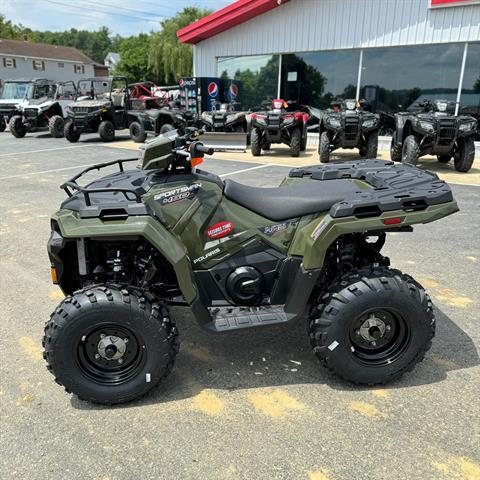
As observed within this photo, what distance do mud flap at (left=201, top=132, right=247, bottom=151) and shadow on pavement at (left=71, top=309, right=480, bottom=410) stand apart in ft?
32.9

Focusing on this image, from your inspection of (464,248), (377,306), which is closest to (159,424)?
(377,306)

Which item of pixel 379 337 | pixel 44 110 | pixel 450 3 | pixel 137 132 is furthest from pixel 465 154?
pixel 44 110

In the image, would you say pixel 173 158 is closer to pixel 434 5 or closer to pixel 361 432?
pixel 361 432

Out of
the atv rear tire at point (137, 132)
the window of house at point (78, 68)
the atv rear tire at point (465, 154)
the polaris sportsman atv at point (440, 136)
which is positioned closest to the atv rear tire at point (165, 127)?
the atv rear tire at point (137, 132)

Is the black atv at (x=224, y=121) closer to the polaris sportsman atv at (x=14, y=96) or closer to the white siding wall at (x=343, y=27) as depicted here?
the white siding wall at (x=343, y=27)

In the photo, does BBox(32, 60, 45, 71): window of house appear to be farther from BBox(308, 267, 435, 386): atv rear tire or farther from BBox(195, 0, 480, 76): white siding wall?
BBox(308, 267, 435, 386): atv rear tire

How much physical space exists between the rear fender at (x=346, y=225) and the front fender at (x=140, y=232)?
27.3 inches

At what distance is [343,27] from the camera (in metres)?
14.0

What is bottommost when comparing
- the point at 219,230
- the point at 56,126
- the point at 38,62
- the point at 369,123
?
the point at 56,126

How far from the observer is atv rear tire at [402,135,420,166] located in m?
9.59

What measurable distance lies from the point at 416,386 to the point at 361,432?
1.86 ft

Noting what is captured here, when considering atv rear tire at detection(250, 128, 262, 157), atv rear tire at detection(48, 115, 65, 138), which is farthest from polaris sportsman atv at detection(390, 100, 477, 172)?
atv rear tire at detection(48, 115, 65, 138)

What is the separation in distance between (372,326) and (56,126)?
16.3 meters

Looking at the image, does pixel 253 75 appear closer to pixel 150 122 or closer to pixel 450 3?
pixel 150 122
